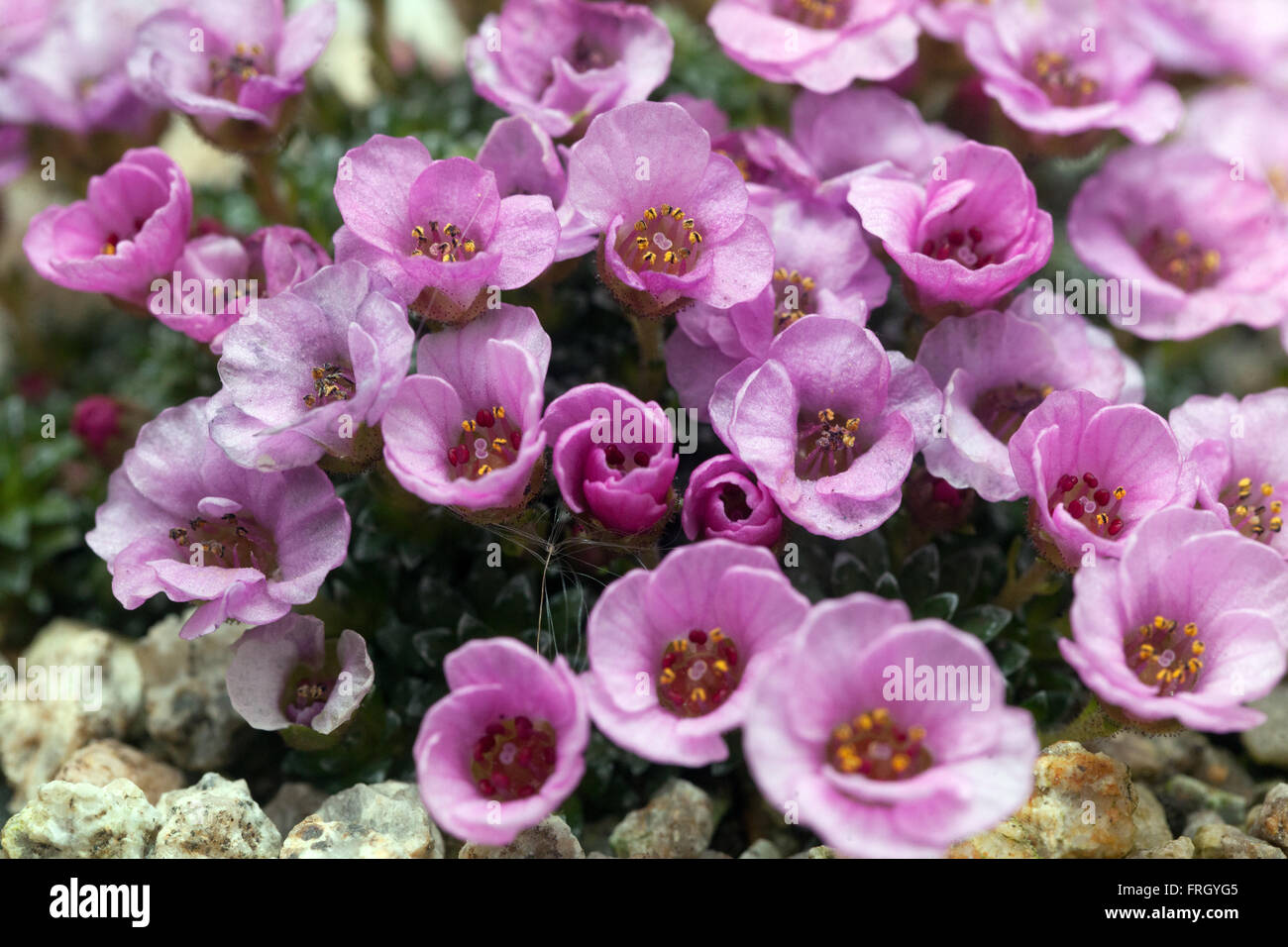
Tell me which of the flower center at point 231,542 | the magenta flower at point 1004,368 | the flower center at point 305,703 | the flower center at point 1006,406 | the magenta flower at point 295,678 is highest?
the magenta flower at point 1004,368

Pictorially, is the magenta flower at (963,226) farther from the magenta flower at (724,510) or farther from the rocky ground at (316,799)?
the rocky ground at (316,799)

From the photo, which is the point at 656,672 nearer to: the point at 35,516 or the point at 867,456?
the point at 867,456

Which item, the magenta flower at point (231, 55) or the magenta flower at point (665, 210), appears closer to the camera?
the magenta flower at point (665, 210)

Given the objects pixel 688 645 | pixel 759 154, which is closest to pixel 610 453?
pixel 688 645

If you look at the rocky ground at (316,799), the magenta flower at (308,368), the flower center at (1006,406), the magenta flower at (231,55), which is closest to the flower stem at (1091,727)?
the rocky ground at (316,799)

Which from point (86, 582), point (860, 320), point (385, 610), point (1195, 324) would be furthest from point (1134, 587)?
point (86, 582)
